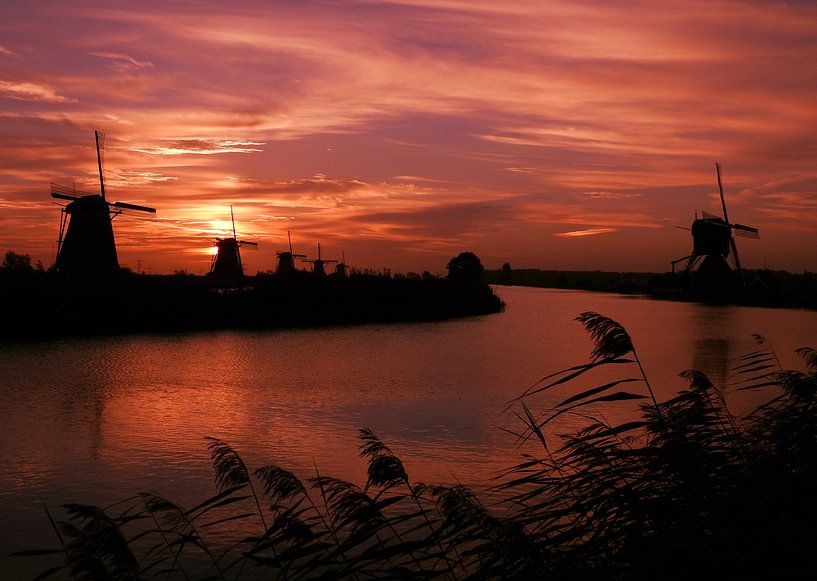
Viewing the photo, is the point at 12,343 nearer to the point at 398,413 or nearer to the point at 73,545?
the point at 398,413

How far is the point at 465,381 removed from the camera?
17516 millimetres

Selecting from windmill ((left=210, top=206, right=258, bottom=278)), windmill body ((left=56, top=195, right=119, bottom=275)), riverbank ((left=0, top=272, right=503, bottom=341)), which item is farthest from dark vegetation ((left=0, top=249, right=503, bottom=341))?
windmill ((left=210, top=206, right=258, bottom=278))

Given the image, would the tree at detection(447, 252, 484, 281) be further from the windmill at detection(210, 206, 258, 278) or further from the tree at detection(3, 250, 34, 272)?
the tree at detection(3, 250, 34, 272)

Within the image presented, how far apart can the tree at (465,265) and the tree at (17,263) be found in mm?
51283

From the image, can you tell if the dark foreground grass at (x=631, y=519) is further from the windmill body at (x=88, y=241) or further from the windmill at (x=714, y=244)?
the windmill at (x=714, y=244)

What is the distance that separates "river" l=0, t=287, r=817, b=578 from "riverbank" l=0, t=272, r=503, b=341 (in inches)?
113

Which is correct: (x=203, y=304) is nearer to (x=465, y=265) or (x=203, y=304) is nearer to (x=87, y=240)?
(x=87, y=240)

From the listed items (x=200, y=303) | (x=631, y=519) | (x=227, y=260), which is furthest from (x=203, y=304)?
(x=631, y=519)

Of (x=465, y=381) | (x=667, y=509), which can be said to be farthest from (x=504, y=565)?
(x=465, y=381)

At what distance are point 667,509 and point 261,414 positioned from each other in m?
10.9

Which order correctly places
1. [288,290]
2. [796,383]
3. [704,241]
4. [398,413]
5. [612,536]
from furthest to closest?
[704,241] → [288,290] → [398,413] → [796,383] → [612,536]

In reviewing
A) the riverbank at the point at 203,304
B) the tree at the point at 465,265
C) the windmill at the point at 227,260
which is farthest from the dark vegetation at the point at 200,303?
the tree at the point at 465,265

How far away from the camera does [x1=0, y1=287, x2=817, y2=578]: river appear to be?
9008 mm

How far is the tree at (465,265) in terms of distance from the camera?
8088cm
